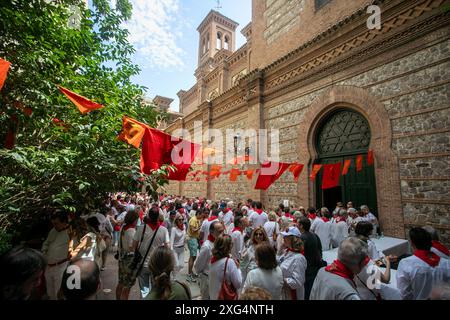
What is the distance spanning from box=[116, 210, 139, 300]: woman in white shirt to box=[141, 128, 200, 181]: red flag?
3.94 ft

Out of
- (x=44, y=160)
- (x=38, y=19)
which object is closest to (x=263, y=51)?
(x=38, y=19)

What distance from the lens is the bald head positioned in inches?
72.5

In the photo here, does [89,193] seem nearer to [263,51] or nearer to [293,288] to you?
[293,288]

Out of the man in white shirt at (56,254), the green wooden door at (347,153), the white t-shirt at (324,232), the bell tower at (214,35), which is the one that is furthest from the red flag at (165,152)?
the bell tower at (214,35)

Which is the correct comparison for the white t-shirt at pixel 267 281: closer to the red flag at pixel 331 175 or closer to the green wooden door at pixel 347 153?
the red flag at pixel 331 175

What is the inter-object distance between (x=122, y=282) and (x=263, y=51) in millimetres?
13534

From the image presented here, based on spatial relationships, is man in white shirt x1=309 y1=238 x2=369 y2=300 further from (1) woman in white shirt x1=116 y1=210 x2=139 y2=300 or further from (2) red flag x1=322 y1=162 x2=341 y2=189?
(2) red flag x1=322 y1=162 x2=341 y2=189

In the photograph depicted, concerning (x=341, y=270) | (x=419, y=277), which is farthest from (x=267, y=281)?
(x=419, y=277)

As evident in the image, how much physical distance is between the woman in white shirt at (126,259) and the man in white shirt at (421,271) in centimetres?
396

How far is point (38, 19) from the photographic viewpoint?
376cm

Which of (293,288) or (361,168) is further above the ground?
(361,168)

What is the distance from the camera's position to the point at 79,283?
1848mm

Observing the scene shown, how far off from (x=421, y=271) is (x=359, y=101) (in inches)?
279

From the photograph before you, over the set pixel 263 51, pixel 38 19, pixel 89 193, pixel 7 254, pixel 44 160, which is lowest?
pixel 7 254
